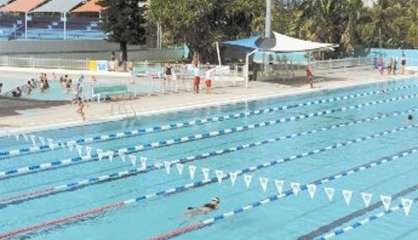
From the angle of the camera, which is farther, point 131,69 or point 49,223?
point 131,69

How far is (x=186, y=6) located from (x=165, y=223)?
27.4 metres

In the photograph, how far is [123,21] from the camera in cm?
4009

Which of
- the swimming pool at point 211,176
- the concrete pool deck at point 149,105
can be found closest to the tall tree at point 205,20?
the concrete pool deck at point 149,105

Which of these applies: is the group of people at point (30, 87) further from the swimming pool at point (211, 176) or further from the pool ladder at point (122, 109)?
the swimming pool at point (211, 176)

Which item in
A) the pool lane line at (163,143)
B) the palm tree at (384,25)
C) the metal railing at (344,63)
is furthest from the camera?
the palm tree at (384,25)

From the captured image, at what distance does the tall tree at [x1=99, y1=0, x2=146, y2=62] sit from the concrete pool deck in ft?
37.7

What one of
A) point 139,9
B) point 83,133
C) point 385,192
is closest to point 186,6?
point 139,9

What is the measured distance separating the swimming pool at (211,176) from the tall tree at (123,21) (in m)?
18.8

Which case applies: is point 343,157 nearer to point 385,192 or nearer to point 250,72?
point 385,192

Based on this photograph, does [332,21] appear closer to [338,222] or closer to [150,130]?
[150,130]

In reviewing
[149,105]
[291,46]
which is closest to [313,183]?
[149,105]

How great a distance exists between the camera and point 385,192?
13.2 meters

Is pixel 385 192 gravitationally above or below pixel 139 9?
below

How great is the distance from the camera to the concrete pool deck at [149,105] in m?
19.0
